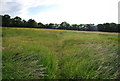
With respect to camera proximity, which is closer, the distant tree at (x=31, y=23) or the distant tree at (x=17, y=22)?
the distant tree at (x=17, y=22)

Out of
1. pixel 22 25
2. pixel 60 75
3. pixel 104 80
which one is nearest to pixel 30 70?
pixel 60 75

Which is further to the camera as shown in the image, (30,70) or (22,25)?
(22,25)

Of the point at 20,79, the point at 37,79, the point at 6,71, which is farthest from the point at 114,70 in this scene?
→ the point at 6,71

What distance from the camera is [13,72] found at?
148 inches

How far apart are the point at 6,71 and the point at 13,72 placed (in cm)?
21

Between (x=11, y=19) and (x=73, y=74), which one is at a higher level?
(x=11, y=19)

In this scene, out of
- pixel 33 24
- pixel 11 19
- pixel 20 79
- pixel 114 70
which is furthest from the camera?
pixel 33 24

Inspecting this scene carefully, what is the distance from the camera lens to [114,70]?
4.20 metres

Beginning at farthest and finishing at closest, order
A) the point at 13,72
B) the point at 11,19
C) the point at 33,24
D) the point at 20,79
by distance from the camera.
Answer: the point at 33,24 → the point at 11,19 → the point at 13,72 → the point at 20,79

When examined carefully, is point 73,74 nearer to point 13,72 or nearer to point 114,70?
point 114,70

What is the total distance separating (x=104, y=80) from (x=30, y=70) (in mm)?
2068

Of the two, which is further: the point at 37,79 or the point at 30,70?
the point at 30,70

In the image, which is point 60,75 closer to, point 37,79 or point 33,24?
point 37,79

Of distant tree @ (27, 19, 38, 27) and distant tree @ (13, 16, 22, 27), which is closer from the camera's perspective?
distant tree @ (13, 16, 22, 27)
